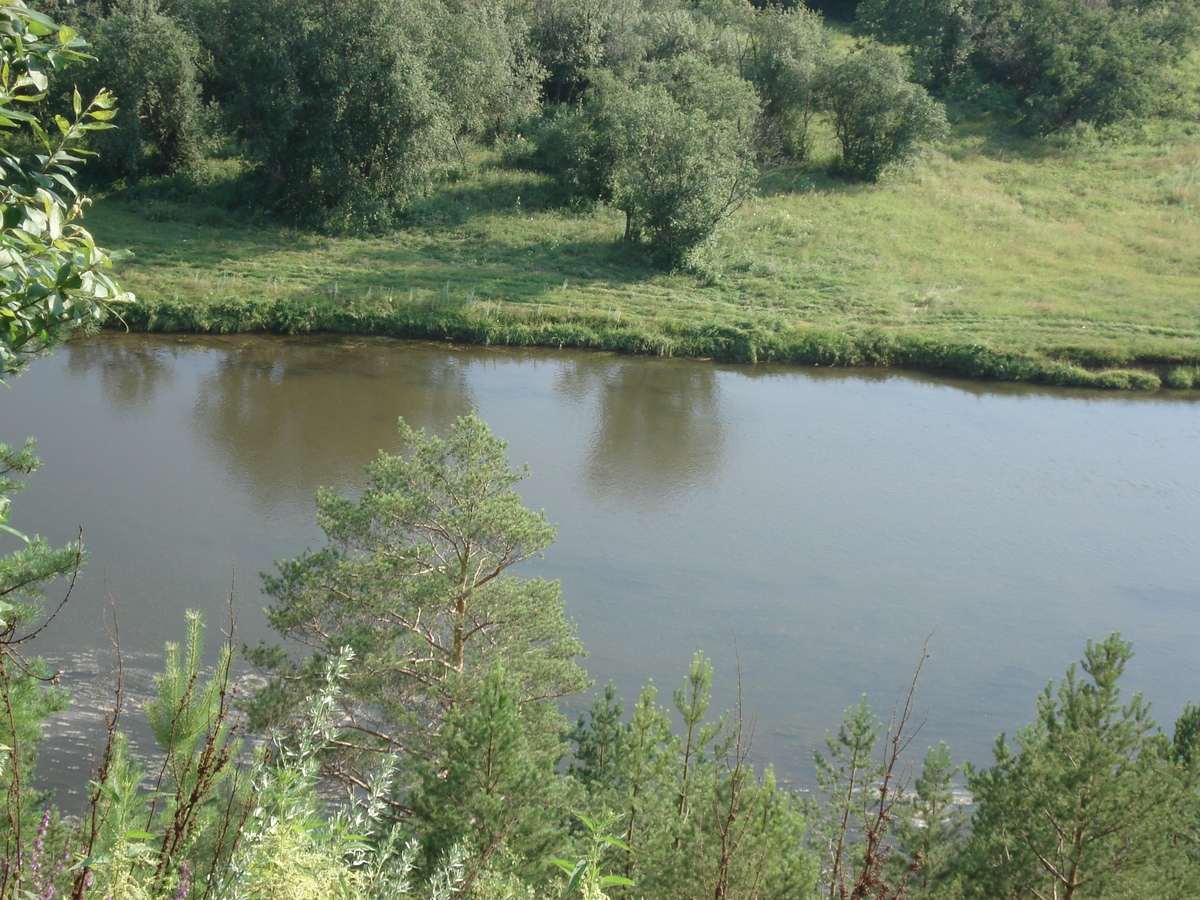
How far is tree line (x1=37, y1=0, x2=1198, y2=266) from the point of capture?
28.5 metres

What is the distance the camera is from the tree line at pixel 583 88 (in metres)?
28.5

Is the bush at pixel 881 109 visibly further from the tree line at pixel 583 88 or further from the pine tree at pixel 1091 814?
the pine tree at pixel 1091 814

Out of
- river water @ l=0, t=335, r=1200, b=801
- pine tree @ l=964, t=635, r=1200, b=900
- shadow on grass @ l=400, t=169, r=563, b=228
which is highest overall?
shadow on grass @ l=400, t=169, r=563, b=228

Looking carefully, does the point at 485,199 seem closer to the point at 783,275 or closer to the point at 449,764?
the point at 783,275

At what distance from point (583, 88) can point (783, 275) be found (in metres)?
15.4

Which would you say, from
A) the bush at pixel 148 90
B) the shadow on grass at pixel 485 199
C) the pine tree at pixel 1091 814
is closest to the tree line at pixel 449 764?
the pine tree at pixel 1091 814

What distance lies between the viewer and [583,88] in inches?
1590

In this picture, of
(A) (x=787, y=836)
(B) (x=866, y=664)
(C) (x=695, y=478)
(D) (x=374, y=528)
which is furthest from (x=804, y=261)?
(A) (x=787, y=836)

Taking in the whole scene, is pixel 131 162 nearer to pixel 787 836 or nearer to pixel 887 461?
pixel 887 461

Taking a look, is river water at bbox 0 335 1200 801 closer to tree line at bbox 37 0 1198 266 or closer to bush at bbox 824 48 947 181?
tree line at bbox 37 0 1198 266

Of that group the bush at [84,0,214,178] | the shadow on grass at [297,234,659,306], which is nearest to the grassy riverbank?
the shadow on grass at [297,234,659,306]

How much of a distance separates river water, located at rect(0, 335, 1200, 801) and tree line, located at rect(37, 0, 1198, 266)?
7.77 metres

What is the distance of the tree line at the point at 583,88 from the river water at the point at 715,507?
7768 millimetres

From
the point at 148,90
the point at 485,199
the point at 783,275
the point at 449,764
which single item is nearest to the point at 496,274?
the point at 485,199
